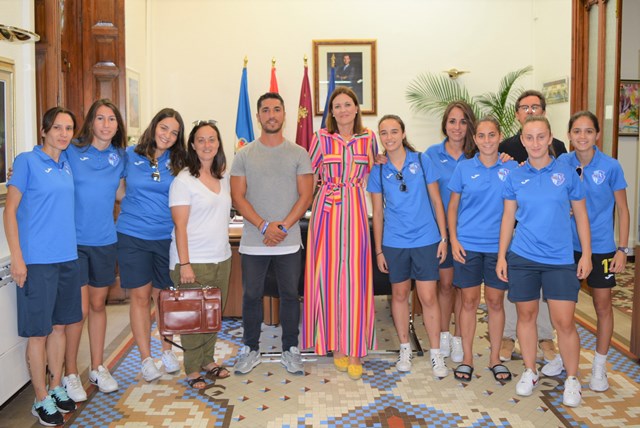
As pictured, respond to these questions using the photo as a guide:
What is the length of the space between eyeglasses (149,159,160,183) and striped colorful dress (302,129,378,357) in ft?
2.80

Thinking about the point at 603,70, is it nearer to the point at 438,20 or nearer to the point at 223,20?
the point at 438,20

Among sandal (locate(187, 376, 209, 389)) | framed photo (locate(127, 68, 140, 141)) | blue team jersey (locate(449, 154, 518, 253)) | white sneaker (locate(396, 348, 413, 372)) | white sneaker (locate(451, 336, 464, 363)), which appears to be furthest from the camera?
framed photo (locate(127, 68, 140, 141))

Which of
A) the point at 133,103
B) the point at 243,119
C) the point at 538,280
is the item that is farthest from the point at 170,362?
the point at 243,119

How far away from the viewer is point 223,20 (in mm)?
6535

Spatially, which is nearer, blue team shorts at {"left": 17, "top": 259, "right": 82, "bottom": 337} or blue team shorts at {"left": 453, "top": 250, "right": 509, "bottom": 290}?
blue team shorts at {"left": 17, "top": 259, "right": 82, "bottom": 337}

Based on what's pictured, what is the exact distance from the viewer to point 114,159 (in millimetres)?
3037

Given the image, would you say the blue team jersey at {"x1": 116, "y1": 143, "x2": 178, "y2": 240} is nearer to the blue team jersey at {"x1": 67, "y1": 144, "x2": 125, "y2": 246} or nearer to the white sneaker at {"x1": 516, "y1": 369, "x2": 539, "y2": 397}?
the blue team jersey at {"x1": 67, "y1": 144, "x2": 125, "y2": 246}

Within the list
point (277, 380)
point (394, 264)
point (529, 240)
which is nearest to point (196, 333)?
point (277, 380)

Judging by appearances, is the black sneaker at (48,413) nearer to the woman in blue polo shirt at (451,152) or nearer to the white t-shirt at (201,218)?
the white t-shirt at (201,218)

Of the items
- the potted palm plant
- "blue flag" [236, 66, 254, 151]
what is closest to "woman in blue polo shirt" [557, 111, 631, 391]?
the potted palm plant

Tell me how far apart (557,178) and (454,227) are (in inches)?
23.9

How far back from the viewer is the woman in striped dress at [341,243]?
10.9 feet

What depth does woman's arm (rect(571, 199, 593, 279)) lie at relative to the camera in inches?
114

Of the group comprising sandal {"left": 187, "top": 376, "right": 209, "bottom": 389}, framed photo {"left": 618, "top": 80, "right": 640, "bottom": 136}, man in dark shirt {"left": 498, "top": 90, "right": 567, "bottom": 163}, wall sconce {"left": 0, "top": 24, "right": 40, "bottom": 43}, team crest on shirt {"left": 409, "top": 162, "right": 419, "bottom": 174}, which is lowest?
sandal {"left": 187, "top": 376, "right": 209, "bottom": 389}
